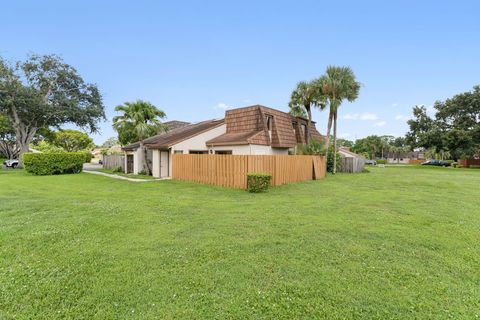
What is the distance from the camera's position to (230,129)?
19.4 m

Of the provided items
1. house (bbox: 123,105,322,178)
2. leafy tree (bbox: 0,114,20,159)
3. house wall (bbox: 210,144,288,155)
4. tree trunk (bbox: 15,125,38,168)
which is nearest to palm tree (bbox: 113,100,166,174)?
house (bbox: 123,105,322,178)

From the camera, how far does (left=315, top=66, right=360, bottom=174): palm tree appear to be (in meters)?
19.4

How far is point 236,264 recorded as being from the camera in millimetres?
3654

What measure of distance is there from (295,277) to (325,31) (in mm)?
15783

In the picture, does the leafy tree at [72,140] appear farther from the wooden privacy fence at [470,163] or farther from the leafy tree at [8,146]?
the wooden privacy fence at [470,163]

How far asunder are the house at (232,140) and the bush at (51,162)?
12.9 feet

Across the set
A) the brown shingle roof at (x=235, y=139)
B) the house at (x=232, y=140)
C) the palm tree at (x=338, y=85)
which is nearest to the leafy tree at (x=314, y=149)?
the house at (x=232, y=140)

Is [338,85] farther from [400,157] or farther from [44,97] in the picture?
[400,157]

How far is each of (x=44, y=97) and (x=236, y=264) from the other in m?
31.1

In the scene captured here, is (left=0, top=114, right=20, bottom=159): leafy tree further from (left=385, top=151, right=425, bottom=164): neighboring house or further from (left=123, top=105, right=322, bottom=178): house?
(left=385, top=151, right=425, bottom=164): neighboring house

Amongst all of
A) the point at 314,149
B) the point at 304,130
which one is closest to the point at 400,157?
the point at 304,130

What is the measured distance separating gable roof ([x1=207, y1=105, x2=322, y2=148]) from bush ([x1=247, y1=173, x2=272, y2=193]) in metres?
5.43

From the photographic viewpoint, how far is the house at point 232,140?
16297 millimetres

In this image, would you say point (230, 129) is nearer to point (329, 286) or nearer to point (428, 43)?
point (428, 43)
